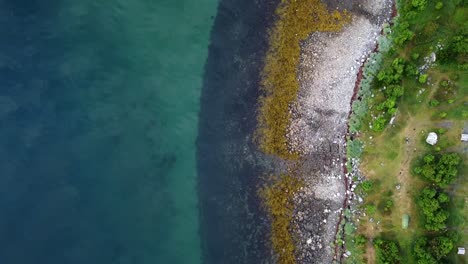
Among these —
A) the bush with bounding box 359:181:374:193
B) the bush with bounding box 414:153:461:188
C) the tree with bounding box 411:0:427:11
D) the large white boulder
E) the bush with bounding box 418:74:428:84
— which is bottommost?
the bush with bounding box 359:181:374:193

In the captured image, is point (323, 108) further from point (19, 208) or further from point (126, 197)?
point (19, 208)

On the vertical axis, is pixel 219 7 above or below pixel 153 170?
above

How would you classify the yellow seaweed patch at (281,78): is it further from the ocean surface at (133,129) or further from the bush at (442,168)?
the bush at (442,168)

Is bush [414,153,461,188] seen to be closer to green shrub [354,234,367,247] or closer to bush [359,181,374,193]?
bush [359,181,374,193]

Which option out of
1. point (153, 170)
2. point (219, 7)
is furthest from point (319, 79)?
point (153, 170)

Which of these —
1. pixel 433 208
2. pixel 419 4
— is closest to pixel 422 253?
pixel 433 208

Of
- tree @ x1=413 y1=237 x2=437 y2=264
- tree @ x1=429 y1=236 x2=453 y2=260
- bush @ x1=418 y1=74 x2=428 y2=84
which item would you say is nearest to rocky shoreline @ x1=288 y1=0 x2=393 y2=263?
bush @ x1=418 y1=74 x2=428 y2=84
